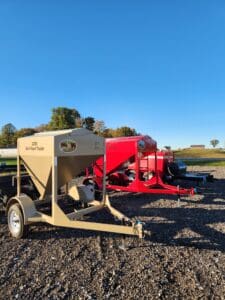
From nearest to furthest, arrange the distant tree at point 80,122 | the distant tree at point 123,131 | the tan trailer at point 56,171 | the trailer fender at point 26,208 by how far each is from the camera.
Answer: the tan trailer at point 56,171 → the trailer fender at point 26,208 → the distant tree at point 80,122 → the distant tree at point 123,131

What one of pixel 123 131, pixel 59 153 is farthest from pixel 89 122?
pixel 59 153

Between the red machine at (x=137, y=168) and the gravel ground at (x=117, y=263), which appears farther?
the red machine at (x=137, y=168)

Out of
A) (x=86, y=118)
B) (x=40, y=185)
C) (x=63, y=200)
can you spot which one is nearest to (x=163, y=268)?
(x=40, y=185)

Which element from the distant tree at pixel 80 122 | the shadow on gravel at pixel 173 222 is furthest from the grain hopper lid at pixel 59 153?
the distant tree at pixel 80 122

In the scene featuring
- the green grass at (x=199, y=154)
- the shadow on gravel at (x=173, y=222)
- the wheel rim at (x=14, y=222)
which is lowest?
the shadow on gravel at (x=173, y=222)

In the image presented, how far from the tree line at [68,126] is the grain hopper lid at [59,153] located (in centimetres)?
4509

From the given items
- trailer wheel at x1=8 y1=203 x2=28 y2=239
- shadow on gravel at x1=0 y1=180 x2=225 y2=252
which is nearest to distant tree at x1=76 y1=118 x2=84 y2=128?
shadow on gravel at x1=0 y1=180 x2=225 y2=252

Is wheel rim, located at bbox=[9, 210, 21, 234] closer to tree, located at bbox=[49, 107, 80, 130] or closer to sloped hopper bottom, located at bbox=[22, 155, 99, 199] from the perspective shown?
sloped hopper bottom, located at bbox=[22, 155, 99, 199]

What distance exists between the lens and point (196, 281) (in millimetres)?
3508

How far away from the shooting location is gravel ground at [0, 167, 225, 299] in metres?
3.29

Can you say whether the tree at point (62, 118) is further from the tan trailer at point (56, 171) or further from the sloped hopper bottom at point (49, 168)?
the tan trailer at point (56, 171)

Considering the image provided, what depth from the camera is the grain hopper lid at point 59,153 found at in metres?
4.96

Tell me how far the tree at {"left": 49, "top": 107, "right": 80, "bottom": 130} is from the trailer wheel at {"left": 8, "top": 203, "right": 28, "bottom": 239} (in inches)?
1825

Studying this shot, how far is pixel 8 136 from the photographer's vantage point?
62719 mm
